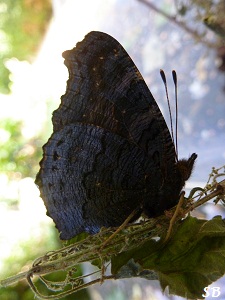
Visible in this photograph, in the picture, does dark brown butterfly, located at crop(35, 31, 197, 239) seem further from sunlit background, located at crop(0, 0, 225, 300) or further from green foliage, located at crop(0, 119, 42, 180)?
green foliage, located at crop(0, 119, 42, 180)

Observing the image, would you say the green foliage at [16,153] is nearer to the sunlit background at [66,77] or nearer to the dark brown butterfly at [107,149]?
the sunlit background at [66,77]

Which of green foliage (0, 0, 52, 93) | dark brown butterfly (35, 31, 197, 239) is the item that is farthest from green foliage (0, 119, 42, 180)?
dark brown butterfly (35, 31, 197, 239)

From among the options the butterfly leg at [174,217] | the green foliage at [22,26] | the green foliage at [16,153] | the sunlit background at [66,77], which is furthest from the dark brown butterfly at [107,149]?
the green foliage at [22,26]

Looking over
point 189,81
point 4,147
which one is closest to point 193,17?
point 189,81

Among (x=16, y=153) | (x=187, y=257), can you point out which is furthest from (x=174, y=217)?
(x=16, y=153)

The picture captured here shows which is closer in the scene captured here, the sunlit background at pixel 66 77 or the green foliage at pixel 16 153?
the sunlit background at pixel 66 77

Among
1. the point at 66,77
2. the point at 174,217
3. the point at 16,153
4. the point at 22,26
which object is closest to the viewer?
the point at 174,217

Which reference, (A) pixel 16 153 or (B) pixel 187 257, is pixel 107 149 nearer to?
(B) pixel 187 257
